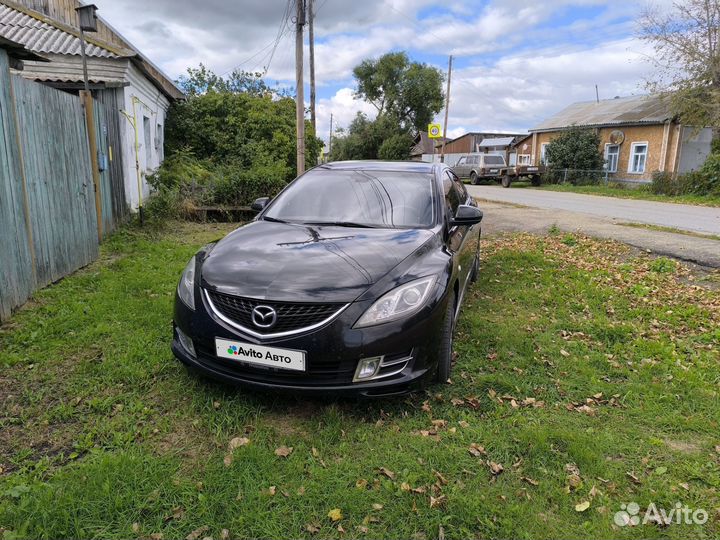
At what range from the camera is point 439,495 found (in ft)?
7.79

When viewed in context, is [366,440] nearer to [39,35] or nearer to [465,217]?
[465,217]

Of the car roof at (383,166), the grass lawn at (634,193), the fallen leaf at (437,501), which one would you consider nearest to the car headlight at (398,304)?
the fallen leaf at (437,501)

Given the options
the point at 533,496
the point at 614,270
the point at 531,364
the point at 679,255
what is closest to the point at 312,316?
the point at 533,496

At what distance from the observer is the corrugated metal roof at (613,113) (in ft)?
83.8

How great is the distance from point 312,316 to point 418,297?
66 cm

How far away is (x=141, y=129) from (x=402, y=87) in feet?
147

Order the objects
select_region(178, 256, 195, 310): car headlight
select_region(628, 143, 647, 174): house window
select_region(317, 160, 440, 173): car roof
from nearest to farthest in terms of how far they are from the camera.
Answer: select_region(178, 256, 195, 310): car headlight
select_region(317, 160, 440, 173): car roof
select_region(628, 143, 647, 174): house window

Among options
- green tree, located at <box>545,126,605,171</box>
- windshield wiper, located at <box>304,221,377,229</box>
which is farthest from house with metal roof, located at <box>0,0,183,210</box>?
green tree, located at <box>545,126,605,171</box>

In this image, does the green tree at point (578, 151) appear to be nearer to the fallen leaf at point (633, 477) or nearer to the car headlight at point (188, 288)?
the fallen leaf at point (633, 477)

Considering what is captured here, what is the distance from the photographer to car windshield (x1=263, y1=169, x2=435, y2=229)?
3914mm

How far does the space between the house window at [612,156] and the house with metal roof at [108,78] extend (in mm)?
24617

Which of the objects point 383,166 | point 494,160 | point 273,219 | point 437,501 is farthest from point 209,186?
point 494,160

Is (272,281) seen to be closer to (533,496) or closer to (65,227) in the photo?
(533,496)

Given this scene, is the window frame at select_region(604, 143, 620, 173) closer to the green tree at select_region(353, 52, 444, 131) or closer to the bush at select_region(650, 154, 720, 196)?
the bush at select_region(650, 154, 720, 196)
